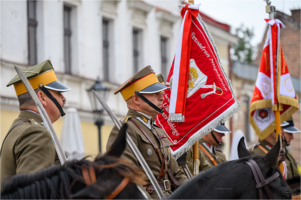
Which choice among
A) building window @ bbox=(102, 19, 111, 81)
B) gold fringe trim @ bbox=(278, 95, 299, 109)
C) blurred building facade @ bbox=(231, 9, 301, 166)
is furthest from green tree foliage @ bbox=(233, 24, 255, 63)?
gold fringe trim @ bbox=(278, 95, 299, 109)

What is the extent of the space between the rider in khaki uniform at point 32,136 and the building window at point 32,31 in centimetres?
1021

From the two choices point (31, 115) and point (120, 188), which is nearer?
point (120, 188)

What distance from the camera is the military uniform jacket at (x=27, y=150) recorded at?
131 inches

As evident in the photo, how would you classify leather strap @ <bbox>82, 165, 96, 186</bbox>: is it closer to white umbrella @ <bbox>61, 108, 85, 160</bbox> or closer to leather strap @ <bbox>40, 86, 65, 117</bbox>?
leather strap @ <bbox>40, 86, 65, 117</bbox>

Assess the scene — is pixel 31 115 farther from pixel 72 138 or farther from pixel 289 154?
pixel 72 138

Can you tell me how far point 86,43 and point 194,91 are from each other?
10.7m

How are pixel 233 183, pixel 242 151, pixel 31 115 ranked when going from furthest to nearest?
pixel 242 151 → pixel 31 115 → pixel 233 183

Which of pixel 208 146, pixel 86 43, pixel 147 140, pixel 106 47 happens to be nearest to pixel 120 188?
pixel 147 140

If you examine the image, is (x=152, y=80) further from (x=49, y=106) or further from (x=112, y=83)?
(x=112, y=83)

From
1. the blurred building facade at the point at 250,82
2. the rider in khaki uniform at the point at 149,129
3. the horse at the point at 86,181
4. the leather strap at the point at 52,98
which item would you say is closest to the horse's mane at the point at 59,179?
the horse at the point at 86,181

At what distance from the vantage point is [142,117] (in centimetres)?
460

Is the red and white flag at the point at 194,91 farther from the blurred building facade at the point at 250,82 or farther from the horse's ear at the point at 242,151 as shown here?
the blurred building facade at the point at 250,82

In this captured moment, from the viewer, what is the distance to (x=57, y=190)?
2293 millimetres

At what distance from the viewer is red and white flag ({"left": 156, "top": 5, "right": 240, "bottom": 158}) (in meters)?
5.42
